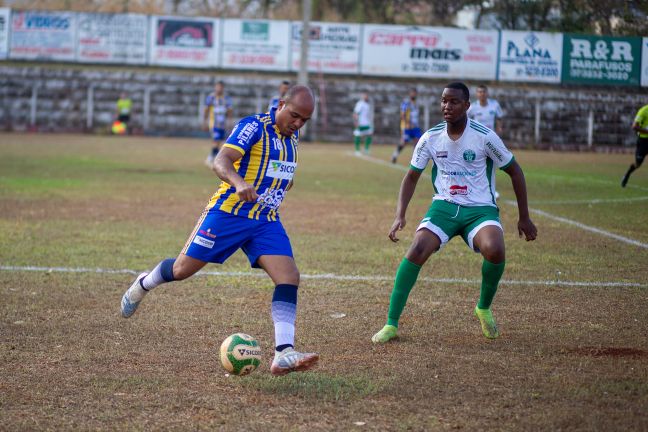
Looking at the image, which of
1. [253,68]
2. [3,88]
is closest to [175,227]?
[253,68]

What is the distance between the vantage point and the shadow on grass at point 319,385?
213 inches

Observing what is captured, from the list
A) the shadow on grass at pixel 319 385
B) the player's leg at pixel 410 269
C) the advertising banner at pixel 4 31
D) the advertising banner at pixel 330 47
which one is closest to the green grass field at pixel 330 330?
the shadow on grass at pixel 319 385

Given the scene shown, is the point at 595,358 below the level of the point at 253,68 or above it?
below

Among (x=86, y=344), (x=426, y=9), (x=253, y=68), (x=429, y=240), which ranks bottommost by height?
(x=86, y=344)

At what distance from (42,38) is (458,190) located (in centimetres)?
3865

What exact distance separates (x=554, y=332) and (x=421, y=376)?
1736 mm

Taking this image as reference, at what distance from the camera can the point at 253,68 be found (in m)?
42.1

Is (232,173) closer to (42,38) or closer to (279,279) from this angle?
(279,279)

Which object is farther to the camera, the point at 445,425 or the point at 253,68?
the point at 253,68

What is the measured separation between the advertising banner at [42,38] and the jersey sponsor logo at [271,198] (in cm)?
3858

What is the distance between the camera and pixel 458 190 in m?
7.05

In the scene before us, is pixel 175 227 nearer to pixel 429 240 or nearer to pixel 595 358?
pixel 429 240

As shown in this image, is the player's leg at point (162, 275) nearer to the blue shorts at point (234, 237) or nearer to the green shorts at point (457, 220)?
the blue shorts at point (234, 237)

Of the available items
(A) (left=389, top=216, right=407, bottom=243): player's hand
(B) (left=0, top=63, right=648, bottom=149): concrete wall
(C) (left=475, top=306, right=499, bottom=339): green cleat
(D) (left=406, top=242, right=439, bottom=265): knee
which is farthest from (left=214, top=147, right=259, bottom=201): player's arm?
(B) (left=0, top=63, right=648, bottom=149): concrete wall
